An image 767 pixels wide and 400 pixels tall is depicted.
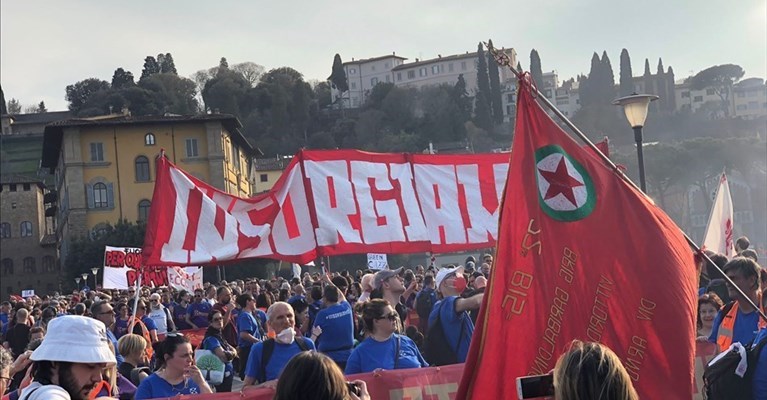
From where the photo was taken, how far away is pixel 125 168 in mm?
66375

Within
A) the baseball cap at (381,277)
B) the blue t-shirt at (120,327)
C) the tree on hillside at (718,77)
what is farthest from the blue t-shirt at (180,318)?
the tree on hillside at (718,77)

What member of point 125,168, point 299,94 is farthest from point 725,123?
point 125,168

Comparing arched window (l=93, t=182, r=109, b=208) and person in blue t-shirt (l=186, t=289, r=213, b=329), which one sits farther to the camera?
arched window (l=93, t=182, r=109, b=208)

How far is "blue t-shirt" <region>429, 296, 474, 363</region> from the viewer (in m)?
7.77

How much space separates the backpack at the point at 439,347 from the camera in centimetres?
780

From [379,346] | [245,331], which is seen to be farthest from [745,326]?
[245,331]

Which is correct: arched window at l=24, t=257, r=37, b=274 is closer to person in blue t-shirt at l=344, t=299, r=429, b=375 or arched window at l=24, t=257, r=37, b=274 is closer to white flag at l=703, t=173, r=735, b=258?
white flag at l=703, t=173, r=735, b=258

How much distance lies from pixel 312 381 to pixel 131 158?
65564mm

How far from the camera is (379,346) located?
7125 millimetres

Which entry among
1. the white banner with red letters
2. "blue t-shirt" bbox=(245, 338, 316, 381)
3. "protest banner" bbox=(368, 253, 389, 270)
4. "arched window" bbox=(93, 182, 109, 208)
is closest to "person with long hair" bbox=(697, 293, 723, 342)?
the white banner with red letters

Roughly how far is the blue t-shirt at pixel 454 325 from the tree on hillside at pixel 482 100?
114 meters

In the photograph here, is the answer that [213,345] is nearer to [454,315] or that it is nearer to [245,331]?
[245,331]

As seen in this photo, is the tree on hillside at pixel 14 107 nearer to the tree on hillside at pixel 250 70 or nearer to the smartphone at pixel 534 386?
the tree on hillside at pixel 250 70

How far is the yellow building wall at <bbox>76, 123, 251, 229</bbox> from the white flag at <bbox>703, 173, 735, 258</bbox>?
53.4 metres
